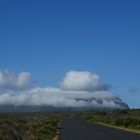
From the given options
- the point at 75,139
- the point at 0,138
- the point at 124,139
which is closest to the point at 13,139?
the point at 0,138

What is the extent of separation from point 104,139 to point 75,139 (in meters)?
2.57

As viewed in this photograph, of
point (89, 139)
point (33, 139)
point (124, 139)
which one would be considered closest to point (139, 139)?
point (124, 139)

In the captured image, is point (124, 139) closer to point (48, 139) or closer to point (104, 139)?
point (104, 139)

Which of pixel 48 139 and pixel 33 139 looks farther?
Result: pixel 48 139

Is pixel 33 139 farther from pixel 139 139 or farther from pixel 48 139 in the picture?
pixel 139 139

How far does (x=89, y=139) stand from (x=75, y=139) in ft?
3.85

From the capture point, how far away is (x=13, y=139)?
40312 mm

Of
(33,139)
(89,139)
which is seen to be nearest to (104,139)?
(89,139)

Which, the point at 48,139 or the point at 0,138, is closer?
the point at 0,138

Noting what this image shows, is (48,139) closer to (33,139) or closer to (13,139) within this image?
(33,139)

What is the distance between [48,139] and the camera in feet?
151

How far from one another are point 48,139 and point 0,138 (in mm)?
6858

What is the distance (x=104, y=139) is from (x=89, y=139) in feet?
4.85

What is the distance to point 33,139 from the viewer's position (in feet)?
141
